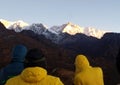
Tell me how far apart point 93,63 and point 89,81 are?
3069 inches

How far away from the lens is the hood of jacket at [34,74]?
19.7ft

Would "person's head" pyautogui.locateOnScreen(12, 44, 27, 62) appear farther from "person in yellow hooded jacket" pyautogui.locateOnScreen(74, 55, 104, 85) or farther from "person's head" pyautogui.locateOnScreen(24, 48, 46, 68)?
"person in yellow hooded jacket" pyautogui.locateOnScreen(74, 55, 104, 85)

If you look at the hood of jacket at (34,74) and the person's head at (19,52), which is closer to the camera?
the hood of jacket at (34,74)

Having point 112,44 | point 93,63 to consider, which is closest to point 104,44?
point 112,44

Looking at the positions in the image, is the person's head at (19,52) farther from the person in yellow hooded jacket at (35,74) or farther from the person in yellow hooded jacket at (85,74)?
the person in yellow hooded jacket at (85,74)

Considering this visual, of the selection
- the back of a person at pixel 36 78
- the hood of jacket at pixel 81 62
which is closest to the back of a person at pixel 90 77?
the hood of jacket at pixel 81 62

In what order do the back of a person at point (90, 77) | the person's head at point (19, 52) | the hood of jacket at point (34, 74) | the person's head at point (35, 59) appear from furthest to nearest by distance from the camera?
the back of a person at point (90, 77), the person's head at point (19, 52), the person's head at point (35, 59), the hood of jacket at point (34, 74)

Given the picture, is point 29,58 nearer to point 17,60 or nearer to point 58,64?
point 17,60

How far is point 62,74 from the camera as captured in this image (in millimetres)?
62219

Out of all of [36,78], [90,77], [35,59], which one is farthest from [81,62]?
[36,78]

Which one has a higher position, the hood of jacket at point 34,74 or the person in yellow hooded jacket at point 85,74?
the hood of jacket at point 34,74

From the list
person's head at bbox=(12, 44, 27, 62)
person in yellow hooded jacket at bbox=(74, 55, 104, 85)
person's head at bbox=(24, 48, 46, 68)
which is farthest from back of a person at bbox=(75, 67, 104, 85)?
person's head at bbox=(24, 48, 46, 68)

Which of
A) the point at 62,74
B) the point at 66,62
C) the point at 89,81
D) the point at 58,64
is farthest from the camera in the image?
the point at 66,62

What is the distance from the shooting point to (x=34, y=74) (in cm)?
599
